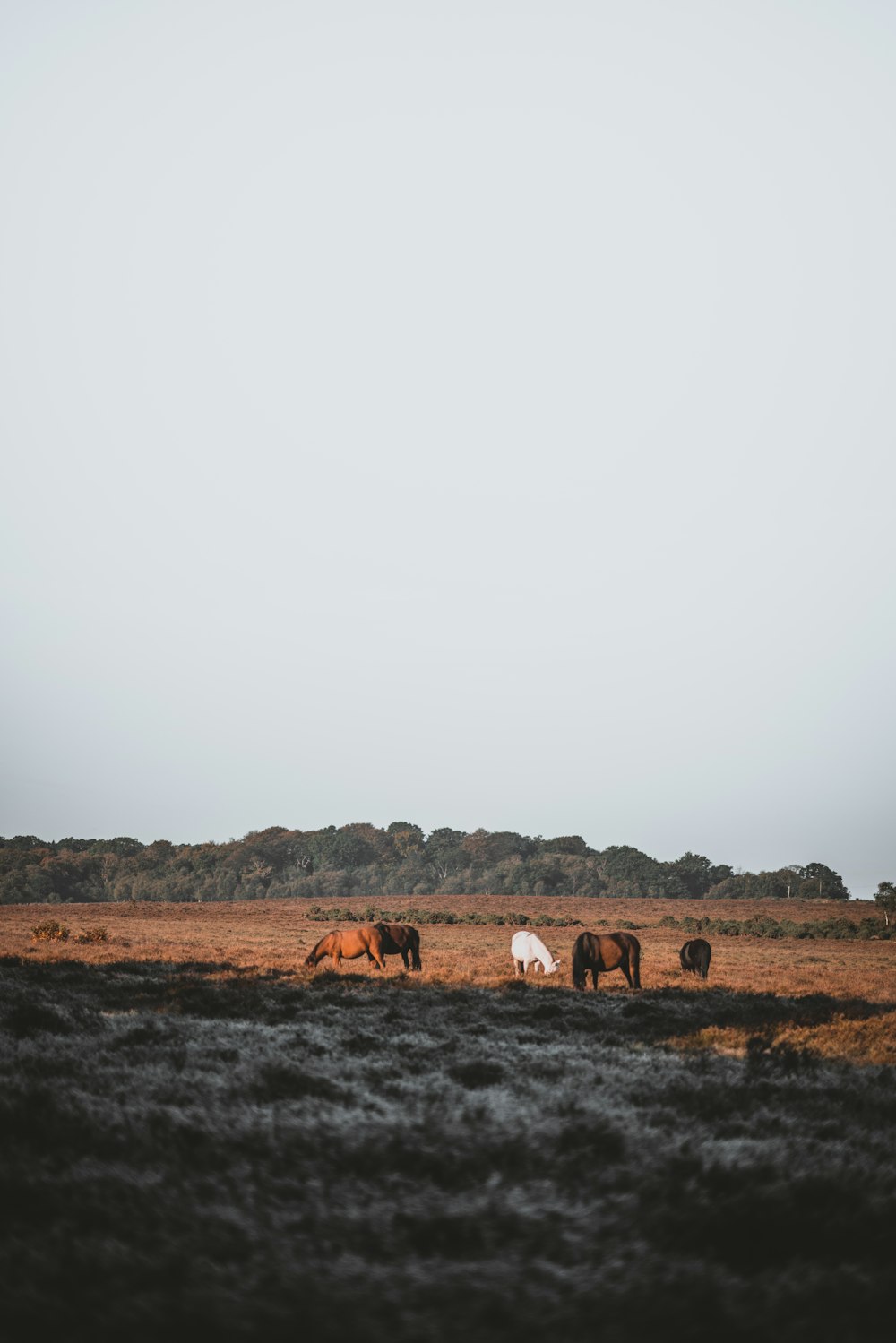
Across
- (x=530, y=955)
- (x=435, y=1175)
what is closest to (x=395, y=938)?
(x=530, y=955)

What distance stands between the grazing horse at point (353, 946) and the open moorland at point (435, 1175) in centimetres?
853

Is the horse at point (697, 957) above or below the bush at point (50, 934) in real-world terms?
above

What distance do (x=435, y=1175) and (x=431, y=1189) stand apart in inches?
13.3

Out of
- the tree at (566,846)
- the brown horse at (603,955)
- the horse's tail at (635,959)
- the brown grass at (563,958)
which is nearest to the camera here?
the brown grass at (563,958)

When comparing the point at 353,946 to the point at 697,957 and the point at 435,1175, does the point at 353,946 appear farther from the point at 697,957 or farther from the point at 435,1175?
the point at 435,1175

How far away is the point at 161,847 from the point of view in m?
128

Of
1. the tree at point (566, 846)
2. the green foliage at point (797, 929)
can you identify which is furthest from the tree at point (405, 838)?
the green foliage at point (797, 929)

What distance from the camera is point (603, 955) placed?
1978cm

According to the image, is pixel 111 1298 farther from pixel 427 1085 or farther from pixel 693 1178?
pixel 427 1085

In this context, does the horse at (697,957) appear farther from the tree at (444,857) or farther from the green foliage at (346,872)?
the tree at (444,857)

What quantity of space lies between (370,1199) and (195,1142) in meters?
1.85

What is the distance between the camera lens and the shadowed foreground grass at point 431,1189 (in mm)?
3883

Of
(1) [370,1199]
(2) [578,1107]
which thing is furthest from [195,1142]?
(2) [578,1107]

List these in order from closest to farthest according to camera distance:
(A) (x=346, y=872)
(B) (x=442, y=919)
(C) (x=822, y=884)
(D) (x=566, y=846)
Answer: (B) (x=442, y=919), (C) (x=822, y=884), (A) (x=346, y=872), (D) (x=566, y=846)
